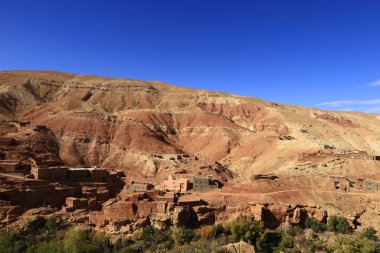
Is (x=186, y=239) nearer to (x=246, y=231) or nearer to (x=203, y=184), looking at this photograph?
(x=246, y=231)

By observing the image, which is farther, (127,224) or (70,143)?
(70,143)

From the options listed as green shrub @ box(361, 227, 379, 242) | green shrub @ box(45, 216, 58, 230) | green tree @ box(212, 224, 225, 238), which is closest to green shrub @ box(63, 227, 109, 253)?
green shrub @ box(45, 216, 58, 230)

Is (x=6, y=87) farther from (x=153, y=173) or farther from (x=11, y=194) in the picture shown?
(x=11, y=194)

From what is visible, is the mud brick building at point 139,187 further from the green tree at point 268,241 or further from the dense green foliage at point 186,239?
the green tree at point 268,241

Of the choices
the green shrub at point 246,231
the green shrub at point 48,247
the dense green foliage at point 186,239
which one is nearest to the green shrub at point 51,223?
the dense green foliage at point 186,239

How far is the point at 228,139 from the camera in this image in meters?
59.2

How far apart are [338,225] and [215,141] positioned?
101 ft

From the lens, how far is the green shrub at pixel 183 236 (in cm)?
2780

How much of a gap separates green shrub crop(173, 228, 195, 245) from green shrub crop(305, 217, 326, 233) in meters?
9.95

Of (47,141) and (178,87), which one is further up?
(178,87)

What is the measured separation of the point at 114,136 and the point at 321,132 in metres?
33.9

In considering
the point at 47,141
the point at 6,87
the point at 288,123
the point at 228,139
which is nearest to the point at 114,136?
the point at 47,141

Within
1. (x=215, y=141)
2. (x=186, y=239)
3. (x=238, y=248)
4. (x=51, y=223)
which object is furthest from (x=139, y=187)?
(x=215, y=141)

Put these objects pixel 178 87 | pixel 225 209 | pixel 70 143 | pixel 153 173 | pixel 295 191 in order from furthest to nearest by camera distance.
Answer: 1. pixel 178 87
2. pixel 70 143
3. pixel 153 173
4. pixel 295 191
5. pixel 225 209
